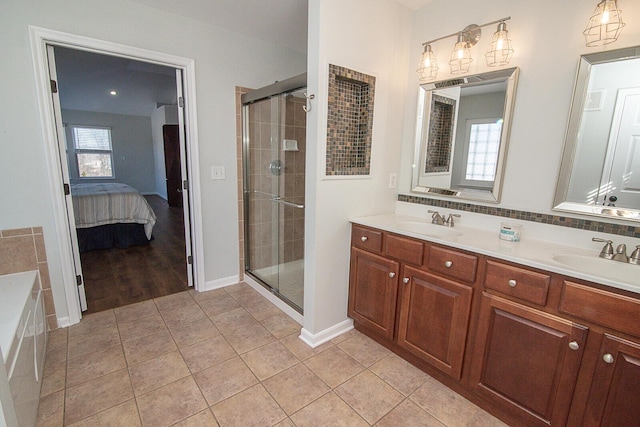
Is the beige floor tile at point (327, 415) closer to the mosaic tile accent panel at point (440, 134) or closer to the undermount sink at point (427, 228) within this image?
the undermount sink at point (427, 228)

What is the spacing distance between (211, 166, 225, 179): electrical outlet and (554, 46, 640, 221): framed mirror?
2588 mm

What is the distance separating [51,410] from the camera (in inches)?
60.1

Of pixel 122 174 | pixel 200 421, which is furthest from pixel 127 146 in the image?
pixel 200 421

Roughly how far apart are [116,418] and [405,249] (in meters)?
1.79

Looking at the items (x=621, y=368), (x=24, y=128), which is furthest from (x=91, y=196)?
(x=621, y=368)

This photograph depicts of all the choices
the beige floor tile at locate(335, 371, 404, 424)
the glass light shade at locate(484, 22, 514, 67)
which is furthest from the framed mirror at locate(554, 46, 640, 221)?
the beige floor tile at locate(335, 371, 404, 424)

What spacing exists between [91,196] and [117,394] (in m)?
3.13

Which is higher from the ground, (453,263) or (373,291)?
(453,263)

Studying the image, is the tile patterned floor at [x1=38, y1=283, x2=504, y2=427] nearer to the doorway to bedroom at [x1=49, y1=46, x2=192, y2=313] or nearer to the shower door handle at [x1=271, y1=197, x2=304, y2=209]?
the doorway to bedroom at [x1=49, y1=46, x2=192, y2=313]

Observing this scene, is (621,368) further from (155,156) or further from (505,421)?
(155,156)

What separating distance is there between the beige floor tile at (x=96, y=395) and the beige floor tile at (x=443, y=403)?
1627 millimetres

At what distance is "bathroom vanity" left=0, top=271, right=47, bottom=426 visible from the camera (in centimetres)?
117

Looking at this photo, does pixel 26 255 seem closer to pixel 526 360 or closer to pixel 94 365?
pixel 94 365

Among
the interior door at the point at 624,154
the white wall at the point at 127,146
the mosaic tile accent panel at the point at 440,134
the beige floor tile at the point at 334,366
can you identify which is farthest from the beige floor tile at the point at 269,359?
the white wall at the point at 127,146
